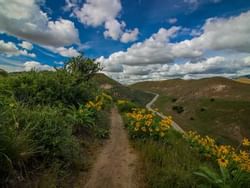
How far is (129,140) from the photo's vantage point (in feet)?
24.9

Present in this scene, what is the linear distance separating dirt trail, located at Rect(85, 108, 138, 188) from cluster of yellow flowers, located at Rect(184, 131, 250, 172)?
2.22 m

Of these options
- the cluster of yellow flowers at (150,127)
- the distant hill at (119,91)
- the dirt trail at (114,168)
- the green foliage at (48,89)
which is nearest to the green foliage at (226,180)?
the dirt trail at (114,168)

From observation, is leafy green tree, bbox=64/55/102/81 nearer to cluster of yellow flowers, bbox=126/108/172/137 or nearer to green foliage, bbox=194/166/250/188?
cluster of yellow flowers, bbox=126/108/172/137

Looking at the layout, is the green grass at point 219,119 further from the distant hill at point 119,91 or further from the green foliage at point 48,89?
the green foliage at point 48,89

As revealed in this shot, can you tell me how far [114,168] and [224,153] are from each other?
3.40m

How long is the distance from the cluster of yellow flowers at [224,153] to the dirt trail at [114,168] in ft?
7.28

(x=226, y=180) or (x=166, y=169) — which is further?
(x=166, y=169)

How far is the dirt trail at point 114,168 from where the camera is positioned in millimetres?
4168

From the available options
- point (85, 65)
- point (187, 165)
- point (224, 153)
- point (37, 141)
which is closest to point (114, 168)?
point (187, 165)

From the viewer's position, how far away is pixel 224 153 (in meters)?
5.85

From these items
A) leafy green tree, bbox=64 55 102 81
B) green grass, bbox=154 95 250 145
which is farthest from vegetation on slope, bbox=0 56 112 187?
green grass, bbox=154 95 250 145

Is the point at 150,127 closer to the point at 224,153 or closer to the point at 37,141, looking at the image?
the point at 224,153

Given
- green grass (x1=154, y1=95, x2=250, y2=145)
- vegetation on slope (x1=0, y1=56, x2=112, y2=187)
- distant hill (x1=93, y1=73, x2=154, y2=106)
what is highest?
vegetation on slope (x1=0, y1=56, x2=112, y2=187)

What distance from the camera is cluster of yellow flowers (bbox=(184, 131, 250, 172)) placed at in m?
4.70
